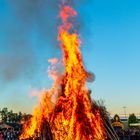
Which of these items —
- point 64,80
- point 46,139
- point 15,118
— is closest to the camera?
point 46,139

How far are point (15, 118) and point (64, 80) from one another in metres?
80.4

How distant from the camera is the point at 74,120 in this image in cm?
2284

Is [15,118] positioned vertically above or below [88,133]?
above

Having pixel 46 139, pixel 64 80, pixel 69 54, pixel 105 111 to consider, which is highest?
pixel 69 54

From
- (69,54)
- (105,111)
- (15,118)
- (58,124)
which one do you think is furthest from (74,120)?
(15,118)

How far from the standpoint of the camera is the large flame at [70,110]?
22.6m

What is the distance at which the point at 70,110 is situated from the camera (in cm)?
2312

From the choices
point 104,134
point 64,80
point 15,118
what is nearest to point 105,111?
point 104,134

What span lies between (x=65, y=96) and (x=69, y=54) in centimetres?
307

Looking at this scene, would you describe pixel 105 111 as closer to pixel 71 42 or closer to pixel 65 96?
pixel 65 96

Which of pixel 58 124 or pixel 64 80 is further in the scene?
pixel 64 80

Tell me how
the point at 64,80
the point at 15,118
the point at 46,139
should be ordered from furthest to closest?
the point at 15,118 → the point at 64,80 → the point at 46,139

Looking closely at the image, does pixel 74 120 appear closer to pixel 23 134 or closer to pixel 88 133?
pixel 88 133

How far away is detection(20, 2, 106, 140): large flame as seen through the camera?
74.2 feet
